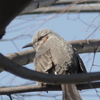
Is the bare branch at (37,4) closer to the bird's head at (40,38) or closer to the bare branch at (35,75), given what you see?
the bird's head at (40,38)

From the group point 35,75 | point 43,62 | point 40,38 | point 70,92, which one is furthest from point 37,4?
point 35,75

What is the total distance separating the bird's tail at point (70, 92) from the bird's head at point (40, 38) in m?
1.58

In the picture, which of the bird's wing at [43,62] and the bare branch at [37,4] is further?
the bare branch at [37,4]

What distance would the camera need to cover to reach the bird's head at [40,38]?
503cm

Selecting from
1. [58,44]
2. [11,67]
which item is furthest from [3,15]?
[58,44]

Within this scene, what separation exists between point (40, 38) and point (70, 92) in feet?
6.08

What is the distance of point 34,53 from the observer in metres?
4.57

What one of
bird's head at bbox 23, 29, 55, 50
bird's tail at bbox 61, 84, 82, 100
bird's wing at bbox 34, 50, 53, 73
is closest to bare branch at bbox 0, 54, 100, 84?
bird's tail at bbox 61, 84, 82, 100

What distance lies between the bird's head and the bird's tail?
5.17ft

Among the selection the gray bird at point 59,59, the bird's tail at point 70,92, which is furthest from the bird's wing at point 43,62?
the bird's tail at point 70,92

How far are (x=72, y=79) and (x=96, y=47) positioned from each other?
105 inches

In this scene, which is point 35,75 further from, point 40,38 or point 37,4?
point 40,38

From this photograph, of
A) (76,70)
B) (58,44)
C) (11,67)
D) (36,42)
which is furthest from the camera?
(36,42)

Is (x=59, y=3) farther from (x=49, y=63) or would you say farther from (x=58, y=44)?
(x=49, y=63)
